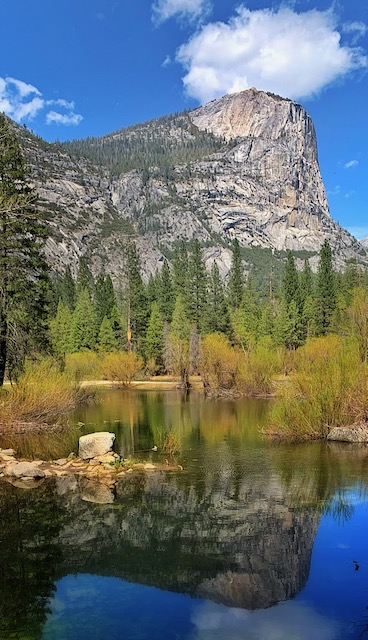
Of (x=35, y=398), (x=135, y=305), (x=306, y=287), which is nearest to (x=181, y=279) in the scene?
(x=135, y=305)

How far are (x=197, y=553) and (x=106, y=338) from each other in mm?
59285

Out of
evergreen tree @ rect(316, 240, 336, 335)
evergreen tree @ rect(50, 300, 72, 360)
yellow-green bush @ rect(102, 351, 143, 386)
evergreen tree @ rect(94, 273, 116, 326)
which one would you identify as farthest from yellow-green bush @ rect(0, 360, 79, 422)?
evergreen tree @ rect(316, 240, 336, 335)

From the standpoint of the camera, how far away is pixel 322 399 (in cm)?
2088

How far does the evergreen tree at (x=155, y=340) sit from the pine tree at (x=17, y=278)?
1495 inches

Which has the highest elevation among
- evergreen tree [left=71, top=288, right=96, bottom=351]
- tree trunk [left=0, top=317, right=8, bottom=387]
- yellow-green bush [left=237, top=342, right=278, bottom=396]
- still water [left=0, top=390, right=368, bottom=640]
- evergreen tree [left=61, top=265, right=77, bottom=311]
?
evergreen tree [left=61, top=265, right=77, bottom=311]

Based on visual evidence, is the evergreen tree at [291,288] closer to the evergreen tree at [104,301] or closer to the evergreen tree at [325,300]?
the evergreen tree at [325,300]

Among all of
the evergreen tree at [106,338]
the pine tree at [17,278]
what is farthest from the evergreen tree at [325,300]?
the pine tree at [17,278]

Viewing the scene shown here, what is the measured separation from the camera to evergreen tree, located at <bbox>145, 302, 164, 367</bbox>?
67.0 m

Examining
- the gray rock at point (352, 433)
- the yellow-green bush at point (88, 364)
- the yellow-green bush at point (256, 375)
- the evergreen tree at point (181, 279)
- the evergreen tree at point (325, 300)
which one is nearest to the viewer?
the gray rock at point (352, 433)

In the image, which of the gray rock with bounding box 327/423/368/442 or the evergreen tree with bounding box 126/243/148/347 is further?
the evergreen tree with bounding box 126/243/148/347

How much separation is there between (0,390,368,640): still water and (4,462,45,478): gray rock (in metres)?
0.72

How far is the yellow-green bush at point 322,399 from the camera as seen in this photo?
20547mm

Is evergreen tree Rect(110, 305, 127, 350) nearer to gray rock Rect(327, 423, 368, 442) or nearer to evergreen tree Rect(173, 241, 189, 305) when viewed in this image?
evergreen tree Rect(173, 241, 189, 305)

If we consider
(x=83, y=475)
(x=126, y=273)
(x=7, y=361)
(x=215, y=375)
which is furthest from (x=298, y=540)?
(x=126, y=273)
